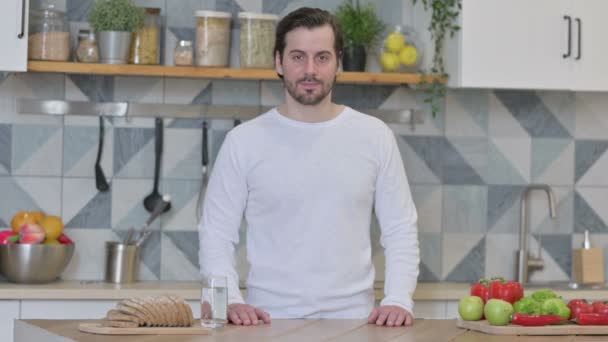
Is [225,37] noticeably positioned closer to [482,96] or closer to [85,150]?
[85,150]

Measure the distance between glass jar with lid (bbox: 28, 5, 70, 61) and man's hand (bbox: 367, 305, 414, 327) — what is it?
1753 millimetres

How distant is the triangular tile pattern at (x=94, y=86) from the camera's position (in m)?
4.20

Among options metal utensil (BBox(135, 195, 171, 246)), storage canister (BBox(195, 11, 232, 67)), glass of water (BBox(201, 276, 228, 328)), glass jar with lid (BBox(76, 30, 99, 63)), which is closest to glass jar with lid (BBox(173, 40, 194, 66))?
storage canister (BBox(195, 11, 232, 67))

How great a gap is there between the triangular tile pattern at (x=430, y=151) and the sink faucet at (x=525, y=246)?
0.36 meters

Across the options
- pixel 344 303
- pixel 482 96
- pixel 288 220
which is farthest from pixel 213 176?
pixel 482 96

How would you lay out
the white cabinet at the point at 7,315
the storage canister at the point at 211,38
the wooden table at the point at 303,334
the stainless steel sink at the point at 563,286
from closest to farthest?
the wooden table at the point at 303,334
the white cabinet at the point at 7,315
the storage canister at the point at 211,38
the stainless steel sink at the point at 563,286

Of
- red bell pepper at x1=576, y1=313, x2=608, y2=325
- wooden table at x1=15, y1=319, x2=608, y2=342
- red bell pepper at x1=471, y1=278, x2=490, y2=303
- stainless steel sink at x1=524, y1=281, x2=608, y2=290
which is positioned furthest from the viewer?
stainless steel sink at x1=524, y1=281, x2=608, y2=290

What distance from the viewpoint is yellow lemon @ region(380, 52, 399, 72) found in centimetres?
417

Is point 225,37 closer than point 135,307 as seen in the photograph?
No

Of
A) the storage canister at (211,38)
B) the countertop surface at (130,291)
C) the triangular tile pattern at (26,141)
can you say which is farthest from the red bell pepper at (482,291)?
the triangular tile pattern at (26,141)

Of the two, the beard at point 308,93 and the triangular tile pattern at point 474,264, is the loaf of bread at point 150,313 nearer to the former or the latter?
the beard at point 308,93

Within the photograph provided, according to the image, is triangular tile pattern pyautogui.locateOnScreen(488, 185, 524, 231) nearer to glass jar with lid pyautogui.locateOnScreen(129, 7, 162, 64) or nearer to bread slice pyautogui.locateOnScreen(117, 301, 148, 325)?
glass jar with lid pyautogui.locateOnScreen(129, 7, 162, 64)

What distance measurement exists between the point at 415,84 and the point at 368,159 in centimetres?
120

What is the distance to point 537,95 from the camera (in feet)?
14.8
